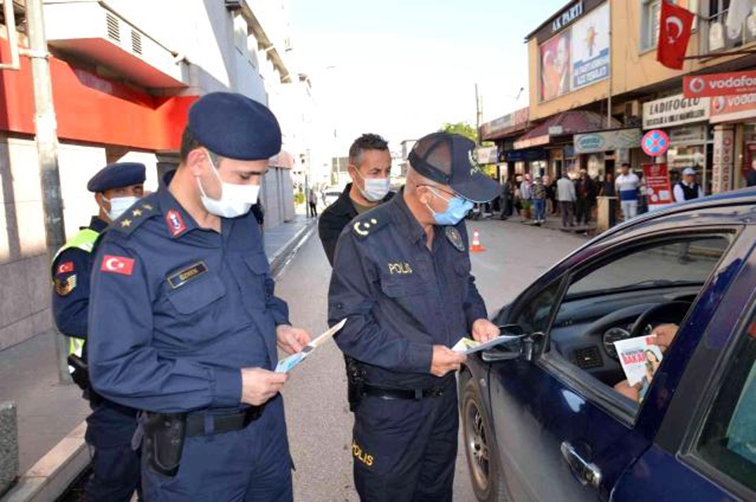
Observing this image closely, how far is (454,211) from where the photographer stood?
7.50 ft

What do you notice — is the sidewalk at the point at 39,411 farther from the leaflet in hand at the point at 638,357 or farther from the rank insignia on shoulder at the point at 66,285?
the leaflet in hand at the point at 638,357

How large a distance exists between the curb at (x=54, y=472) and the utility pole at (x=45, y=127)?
1068 millimetres

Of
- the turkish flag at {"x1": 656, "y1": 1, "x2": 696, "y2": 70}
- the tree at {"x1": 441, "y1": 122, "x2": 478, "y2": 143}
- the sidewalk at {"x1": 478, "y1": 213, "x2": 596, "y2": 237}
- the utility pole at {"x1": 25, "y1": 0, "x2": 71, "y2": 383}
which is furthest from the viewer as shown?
the tree at {"x1": 441, "y1": 122, "x2": 478, "y2": 143}

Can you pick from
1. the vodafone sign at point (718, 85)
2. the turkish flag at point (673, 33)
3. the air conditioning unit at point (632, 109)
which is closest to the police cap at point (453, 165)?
the vodafone sign at point (718, 85)

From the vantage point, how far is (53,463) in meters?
3.37

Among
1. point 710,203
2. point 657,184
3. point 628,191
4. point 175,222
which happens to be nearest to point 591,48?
point 628,191

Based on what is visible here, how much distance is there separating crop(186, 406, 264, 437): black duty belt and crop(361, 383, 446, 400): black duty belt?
577 mm

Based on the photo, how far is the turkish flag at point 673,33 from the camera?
476 inches

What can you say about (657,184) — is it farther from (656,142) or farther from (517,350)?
(517,350)

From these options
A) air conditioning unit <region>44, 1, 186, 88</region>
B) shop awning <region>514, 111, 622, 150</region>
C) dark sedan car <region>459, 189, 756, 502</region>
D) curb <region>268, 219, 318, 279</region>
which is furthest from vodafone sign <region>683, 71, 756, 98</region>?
air conditioning unit <region>44, 1, 186, 88</region>

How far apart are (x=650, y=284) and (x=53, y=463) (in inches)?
140

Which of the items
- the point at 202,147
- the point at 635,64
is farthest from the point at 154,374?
the point at 635,64

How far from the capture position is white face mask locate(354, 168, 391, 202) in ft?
12.7

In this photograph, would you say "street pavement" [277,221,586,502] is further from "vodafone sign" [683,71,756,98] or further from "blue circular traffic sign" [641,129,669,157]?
"vodafone sign" [683,71,756,98]
